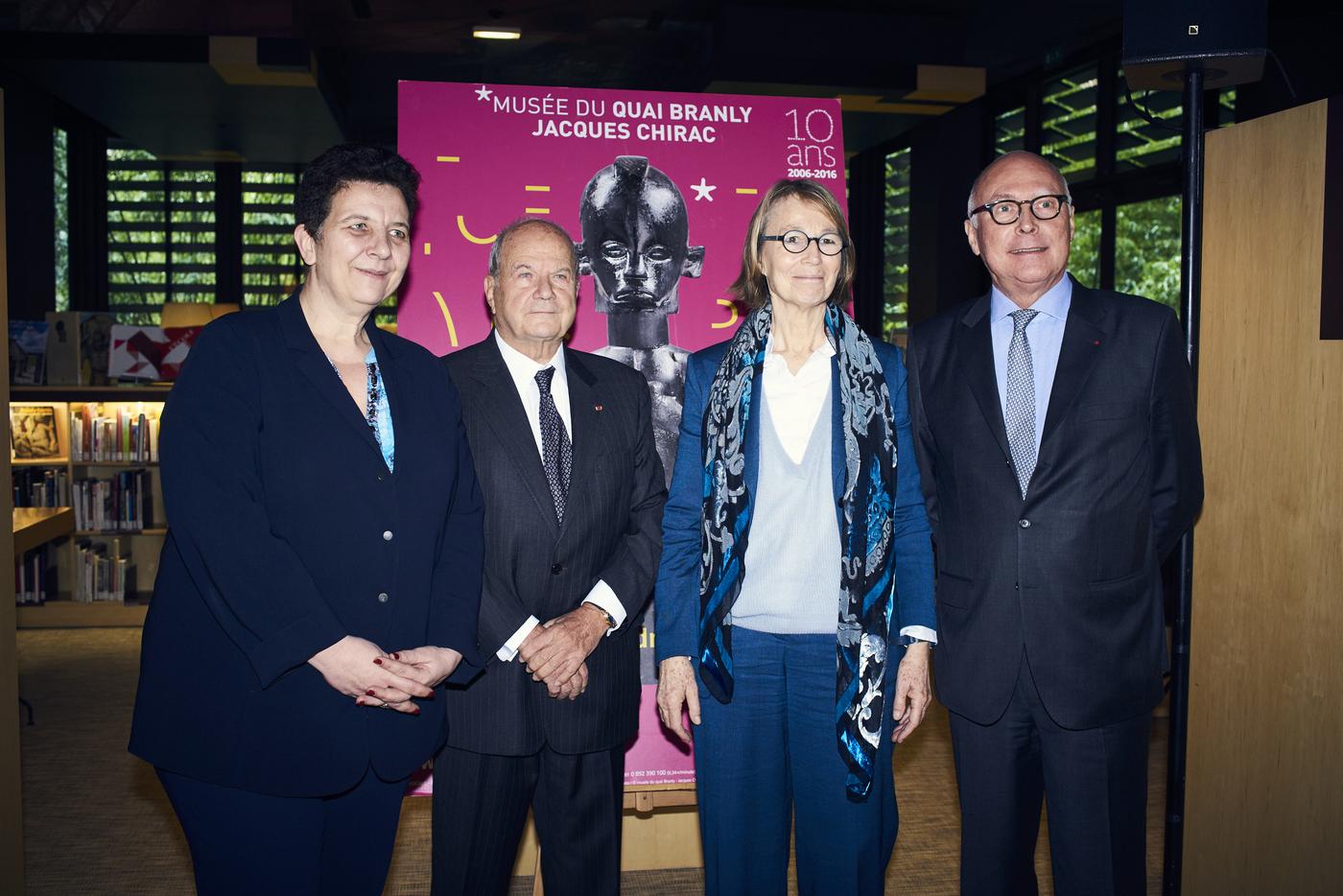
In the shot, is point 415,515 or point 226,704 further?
point 415,515

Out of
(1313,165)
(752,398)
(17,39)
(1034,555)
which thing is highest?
(17,39)

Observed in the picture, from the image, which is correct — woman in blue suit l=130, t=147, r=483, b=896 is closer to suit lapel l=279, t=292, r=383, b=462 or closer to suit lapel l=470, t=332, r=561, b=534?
suit lapel l=279, t=292, r=383, b=462

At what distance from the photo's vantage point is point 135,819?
413 cm

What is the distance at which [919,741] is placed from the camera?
4.98 m

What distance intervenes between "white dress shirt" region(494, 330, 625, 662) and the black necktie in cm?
1

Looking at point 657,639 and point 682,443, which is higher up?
point 682,443

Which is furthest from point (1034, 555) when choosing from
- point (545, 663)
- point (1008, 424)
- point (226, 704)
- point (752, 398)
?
point (226, 704)

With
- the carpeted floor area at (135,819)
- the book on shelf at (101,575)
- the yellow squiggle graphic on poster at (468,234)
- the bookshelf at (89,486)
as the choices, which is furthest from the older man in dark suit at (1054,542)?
the book on shelf at (101,575)

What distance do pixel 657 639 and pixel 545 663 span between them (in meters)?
0.26

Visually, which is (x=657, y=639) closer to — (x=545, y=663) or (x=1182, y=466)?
(x=545, y=663)

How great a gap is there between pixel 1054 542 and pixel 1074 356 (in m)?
0.42

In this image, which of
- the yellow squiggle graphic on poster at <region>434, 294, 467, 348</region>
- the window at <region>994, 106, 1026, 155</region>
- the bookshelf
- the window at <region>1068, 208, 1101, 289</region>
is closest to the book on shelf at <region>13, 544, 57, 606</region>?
the bookshelf

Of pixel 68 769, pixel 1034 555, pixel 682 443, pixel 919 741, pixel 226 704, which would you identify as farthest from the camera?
pixel 919 741

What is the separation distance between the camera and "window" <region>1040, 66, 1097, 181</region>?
28.0 feet
